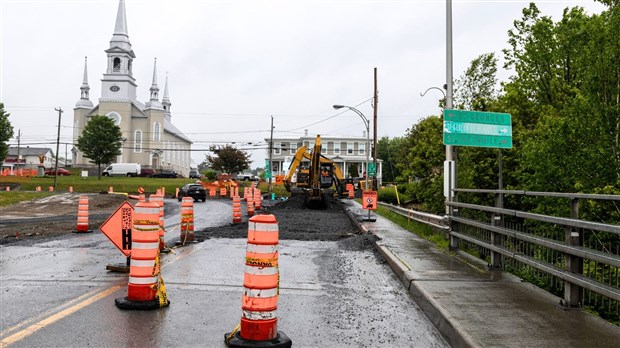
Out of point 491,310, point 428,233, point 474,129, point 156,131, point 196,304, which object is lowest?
point 196,304

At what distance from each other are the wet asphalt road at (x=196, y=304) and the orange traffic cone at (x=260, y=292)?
36 cm

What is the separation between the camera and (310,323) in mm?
5812

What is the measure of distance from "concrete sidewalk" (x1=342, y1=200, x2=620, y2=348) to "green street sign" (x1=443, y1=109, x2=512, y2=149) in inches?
111

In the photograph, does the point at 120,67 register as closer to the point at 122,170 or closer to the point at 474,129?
the point at 122,170

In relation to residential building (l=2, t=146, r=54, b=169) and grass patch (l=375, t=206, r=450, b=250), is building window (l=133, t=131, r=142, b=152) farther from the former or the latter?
grass patch (l=375, t=206, r=450, b=250)

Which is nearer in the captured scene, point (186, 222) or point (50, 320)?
point (50, 320)

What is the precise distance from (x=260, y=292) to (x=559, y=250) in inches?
141

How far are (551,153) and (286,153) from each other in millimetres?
89593

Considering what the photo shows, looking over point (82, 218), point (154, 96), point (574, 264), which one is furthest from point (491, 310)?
point (154, 96)

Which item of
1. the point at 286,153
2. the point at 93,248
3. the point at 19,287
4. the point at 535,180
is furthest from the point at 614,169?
the point at 286,153

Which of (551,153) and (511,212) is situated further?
(551,153)

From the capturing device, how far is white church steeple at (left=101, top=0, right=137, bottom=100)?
87.1 meters

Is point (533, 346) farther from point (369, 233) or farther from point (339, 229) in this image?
point (339, 229)

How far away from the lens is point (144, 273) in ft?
20.9
